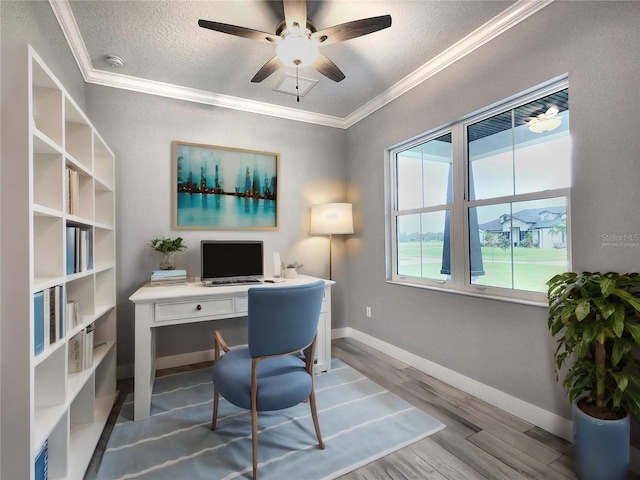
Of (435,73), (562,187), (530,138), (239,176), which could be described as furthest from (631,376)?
(239,176)

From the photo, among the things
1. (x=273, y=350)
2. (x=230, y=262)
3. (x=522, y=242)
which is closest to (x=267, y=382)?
(x=273, y=350)

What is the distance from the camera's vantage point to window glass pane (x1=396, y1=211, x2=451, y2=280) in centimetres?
268

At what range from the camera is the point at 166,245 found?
269 cm

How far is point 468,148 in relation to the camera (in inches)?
98.2

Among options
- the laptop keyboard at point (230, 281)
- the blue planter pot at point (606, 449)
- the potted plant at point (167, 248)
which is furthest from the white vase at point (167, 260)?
the blue planter pot at point (606, 449)

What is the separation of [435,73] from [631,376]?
92.6 inches

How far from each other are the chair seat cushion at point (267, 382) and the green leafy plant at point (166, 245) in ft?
4.19

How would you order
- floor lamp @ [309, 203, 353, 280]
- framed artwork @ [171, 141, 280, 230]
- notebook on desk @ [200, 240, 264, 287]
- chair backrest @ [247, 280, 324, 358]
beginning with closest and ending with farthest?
chair backrest @ [247, 280, 324, 358], notebook on desk @ [200, 240, 264, 287], framed artwork @ [171, 141, 280, 230], floor lamp @ [309, 203, 353, 280]

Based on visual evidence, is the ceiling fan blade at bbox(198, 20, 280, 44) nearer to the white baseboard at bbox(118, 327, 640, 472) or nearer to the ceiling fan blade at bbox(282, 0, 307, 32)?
the ceiling fan blade at bbox(282, 0, 307, 32)

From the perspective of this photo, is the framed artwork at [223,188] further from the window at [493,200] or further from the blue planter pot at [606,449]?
the blue planter pot at [606,449]

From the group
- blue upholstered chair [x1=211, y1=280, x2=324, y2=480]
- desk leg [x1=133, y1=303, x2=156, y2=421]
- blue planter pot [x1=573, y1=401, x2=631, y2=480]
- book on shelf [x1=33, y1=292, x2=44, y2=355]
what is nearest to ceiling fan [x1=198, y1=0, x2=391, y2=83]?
blue upholstered chair [x1=211, y1=280, x2=324, y2=480]

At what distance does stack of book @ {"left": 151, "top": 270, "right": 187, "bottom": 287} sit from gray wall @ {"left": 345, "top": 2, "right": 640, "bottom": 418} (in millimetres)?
1943

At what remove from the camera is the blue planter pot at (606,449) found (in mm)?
1387

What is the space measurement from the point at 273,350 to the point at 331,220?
195 cm
